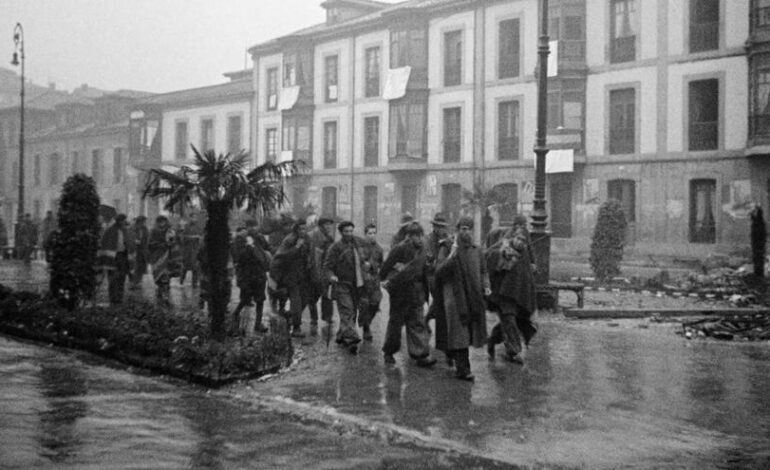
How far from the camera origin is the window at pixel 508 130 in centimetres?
3509

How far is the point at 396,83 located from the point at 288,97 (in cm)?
845

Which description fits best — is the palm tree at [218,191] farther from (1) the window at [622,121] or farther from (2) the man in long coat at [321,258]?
(1) the window at [622,121]

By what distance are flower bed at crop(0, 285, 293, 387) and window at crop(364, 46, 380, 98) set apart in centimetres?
3008

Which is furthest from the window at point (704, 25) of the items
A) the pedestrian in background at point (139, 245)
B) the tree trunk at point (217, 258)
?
the tree trunk at point (217, 258)

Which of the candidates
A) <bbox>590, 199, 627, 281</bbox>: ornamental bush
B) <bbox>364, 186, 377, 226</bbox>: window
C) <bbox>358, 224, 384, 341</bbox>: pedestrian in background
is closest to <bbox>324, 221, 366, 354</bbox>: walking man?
<bbox>358, 224, 384, 341</bbox>: pedestrian in background

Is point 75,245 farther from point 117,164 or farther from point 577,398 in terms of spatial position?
point 117,164

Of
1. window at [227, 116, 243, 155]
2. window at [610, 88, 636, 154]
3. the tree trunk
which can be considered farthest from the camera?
window at [227, 116, 243, 155]

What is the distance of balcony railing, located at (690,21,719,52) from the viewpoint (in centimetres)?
2977

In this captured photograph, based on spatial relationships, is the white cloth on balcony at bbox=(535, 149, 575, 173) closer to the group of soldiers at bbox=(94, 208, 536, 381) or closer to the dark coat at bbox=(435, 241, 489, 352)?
the group of soldiers at bbox=(94, 208, 536, 381)

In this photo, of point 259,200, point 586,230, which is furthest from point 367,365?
point 586,230

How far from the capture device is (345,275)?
1139 cm

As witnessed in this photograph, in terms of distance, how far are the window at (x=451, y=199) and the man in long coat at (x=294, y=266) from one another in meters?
24.6

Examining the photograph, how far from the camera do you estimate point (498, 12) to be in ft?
117

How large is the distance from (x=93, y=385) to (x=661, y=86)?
2688 centimetres
